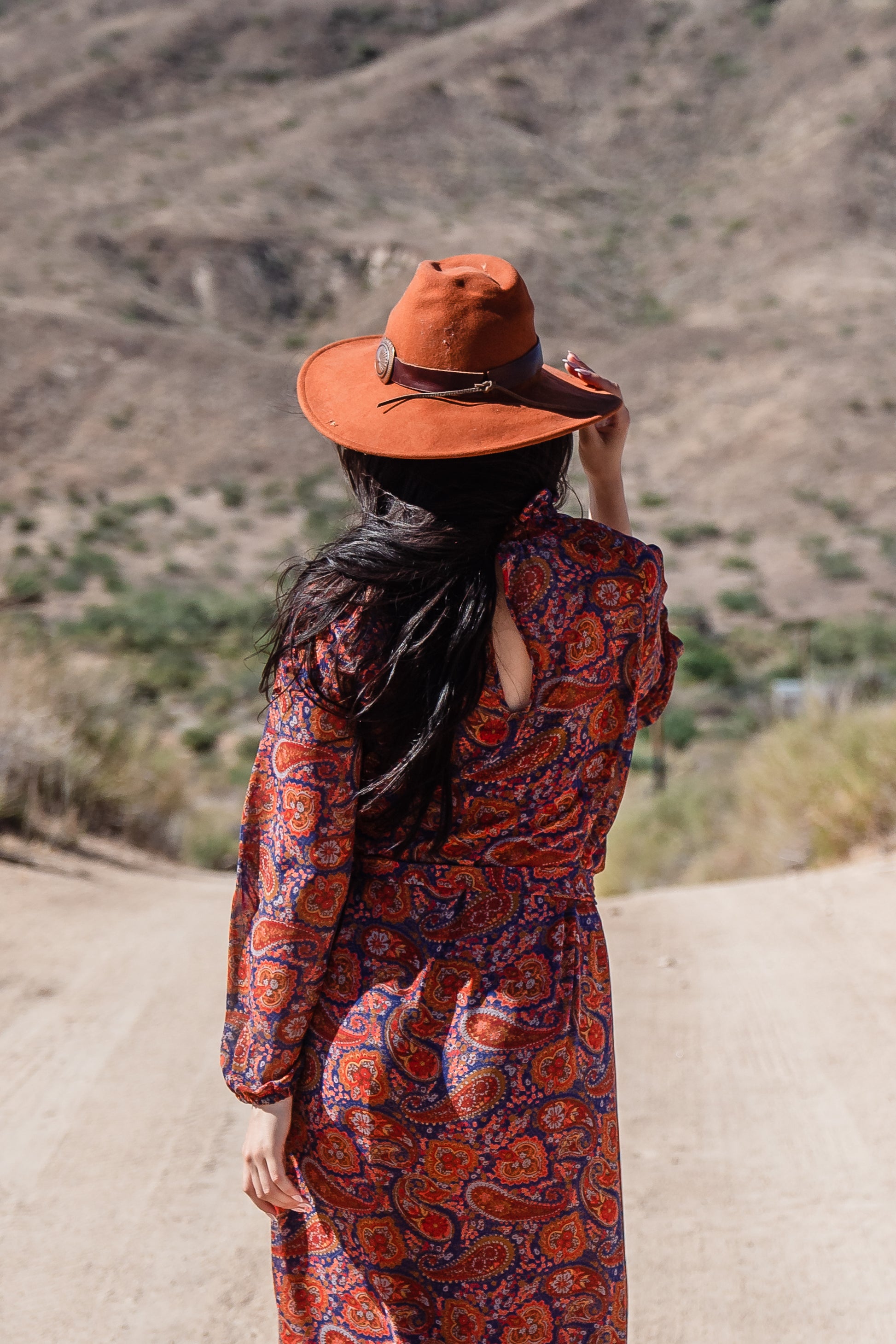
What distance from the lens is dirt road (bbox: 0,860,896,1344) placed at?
10.3 ft

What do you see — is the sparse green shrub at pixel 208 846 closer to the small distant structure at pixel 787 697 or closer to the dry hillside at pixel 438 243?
the small distant structure at pixel 787 697

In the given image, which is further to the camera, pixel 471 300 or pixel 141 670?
pixel 141 670

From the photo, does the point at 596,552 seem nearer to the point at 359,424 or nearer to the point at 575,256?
the point at 359,424

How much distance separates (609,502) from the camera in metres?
2.05

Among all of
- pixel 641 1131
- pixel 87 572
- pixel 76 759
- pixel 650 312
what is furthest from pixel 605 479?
pixel 650 312

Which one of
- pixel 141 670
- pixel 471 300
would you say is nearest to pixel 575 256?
pixel 141 670

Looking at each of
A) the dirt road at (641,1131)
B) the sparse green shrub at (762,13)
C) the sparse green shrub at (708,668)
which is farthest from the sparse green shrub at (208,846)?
the sparse green shrub at (762,13)

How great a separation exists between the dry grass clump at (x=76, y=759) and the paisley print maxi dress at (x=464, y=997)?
6221 mm

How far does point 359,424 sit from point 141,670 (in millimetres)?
18666

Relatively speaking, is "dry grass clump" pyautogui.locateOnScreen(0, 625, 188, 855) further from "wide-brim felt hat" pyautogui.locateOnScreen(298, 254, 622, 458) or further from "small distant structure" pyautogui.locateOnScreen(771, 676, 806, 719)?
"small distant structure" pyautogui.locateOnScreen(771, 676, 806, 719)

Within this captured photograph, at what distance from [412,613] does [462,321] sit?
1.36ft

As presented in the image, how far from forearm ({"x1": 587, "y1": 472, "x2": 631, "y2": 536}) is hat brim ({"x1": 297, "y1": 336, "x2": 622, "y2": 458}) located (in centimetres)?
20

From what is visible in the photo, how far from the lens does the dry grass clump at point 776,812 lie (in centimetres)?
773

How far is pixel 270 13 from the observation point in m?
70.9
